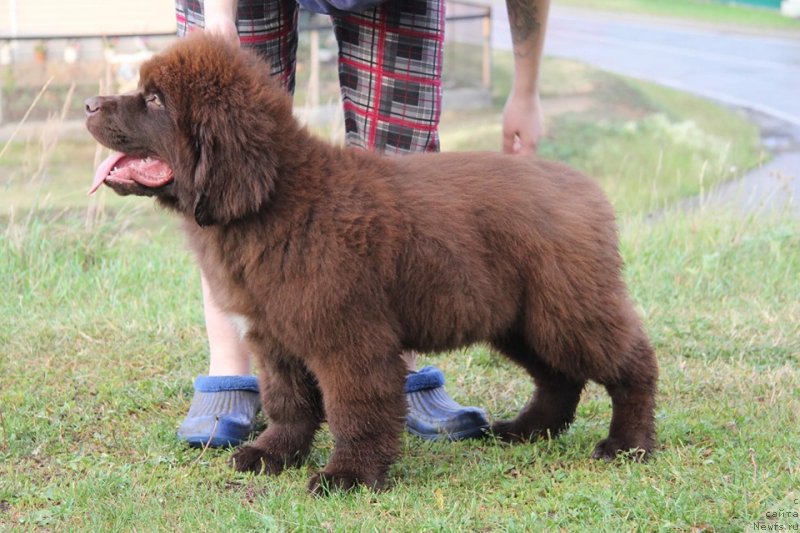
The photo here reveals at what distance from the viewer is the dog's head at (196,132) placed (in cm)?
328

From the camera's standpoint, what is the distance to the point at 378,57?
162 inches

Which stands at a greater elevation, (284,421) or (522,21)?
(522,21)

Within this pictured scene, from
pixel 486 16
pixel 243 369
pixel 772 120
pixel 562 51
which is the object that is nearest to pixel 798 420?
pixel 243 369

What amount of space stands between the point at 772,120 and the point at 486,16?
4339mm

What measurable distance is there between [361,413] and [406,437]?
762 millimetres

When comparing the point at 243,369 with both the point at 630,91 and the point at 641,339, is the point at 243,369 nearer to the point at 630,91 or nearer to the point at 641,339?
the point at 641,339

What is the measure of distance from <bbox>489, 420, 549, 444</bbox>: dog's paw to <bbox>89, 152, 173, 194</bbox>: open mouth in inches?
64.0

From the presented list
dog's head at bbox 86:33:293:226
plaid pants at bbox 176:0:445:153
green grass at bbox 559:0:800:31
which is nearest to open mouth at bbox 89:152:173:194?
dog's head at bbox 86:33:293:226

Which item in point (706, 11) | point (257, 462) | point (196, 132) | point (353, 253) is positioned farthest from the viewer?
point (706, 11)

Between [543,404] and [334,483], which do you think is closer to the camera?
[334,483]

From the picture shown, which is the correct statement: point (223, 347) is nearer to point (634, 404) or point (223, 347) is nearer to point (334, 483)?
point (334, 483)

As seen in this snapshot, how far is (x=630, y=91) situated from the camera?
17.1 m

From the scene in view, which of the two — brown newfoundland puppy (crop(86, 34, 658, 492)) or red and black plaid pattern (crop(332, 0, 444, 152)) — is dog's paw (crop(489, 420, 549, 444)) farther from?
red and black plaid pattern (crop(332, 0, 444, 152))

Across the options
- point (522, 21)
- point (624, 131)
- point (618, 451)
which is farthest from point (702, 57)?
point (618, 451)
